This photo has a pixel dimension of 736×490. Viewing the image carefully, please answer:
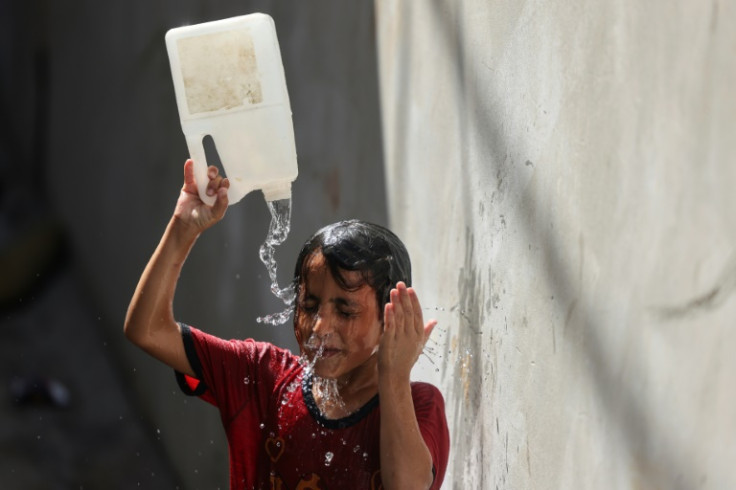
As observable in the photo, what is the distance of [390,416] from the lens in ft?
6.50

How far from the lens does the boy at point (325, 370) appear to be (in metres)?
2.00

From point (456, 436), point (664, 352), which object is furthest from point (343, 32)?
point (664, 352)

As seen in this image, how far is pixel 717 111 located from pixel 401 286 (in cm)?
80

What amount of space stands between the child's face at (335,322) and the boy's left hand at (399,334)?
0.32ft

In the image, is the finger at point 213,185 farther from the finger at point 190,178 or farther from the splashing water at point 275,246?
the splashing water at point 275,246

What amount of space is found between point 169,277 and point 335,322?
0.39 meters

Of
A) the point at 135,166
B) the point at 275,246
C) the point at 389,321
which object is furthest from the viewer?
the point at 135,166

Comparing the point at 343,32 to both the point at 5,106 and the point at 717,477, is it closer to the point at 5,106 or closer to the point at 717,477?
the point at 5,106

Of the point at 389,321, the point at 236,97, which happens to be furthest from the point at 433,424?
the point at 236,97

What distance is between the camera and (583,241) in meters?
1.82

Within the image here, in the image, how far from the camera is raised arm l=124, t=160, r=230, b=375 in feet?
7.22

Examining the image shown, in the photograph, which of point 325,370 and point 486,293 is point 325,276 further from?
point 486,293

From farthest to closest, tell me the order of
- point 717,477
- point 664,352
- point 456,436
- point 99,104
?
point 99,104 < point 456,436 < point 664,352 < point 717,477

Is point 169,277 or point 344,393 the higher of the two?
point 169,277
